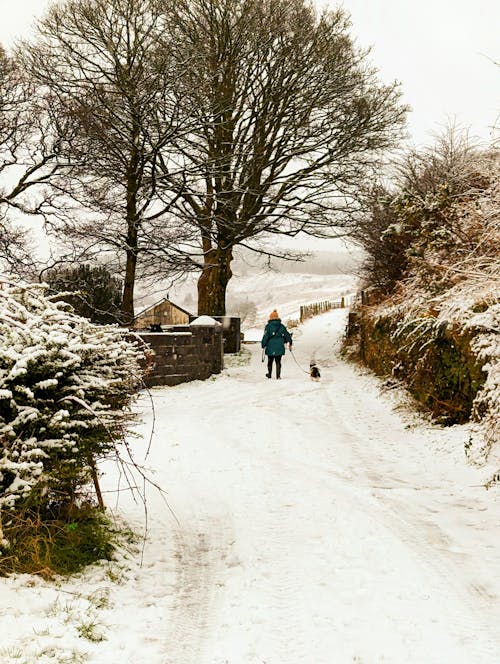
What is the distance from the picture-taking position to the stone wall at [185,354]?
12938 millimetres

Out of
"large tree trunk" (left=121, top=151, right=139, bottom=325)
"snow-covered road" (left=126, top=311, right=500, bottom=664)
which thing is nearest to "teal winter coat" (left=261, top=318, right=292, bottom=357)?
"large tree trunk" (left=121, top=151, right=139, bottom=325)

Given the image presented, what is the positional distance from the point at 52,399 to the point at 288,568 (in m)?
2.15

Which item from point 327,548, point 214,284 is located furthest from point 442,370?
point 214,284

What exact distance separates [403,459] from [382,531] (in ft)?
8.92

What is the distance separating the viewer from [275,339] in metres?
14.2

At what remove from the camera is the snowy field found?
302 cm

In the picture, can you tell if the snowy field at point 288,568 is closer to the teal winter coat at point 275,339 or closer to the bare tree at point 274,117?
the teal winter coat at point 275,339

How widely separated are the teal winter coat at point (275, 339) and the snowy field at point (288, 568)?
242 inches

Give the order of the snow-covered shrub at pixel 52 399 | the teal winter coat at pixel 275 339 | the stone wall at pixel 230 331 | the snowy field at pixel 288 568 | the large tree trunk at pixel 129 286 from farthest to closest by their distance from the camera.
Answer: the stone wall at pixel 230 331 → the teal winter coat at pixel 275 339 → the large tree trunk at pixel 129 286 → the snow-covered shrub at pixel 52 399 → the snowy field at pixel 288 568

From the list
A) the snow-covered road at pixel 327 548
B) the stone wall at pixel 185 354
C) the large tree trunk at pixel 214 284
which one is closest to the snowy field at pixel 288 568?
the snow-covered road at pixel 327 548

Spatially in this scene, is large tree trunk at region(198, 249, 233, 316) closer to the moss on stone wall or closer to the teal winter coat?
the teal winter coat

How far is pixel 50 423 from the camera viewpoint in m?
3.66

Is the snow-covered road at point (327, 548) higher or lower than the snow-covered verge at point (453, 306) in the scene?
lower

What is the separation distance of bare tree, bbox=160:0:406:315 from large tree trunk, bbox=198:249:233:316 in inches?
1.6
